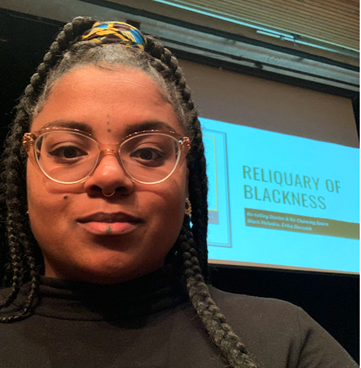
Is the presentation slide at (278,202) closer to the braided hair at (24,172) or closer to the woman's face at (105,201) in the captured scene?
the braided hair at (24,172)

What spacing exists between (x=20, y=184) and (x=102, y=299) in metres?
0.30

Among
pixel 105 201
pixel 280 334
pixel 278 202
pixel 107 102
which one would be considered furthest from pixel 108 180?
pixel 278 202

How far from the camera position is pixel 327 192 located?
5.69 feet

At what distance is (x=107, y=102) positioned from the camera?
25.0 inches

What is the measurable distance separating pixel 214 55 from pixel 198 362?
1731 millimetres

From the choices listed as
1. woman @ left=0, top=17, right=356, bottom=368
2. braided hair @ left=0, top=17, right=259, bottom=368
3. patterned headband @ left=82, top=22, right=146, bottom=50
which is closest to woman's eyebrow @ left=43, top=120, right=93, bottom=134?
woman @ left=0, top=17, right=356, bottom=368

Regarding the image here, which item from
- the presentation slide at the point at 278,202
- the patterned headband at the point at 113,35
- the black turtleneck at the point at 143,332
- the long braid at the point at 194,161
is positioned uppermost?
the patterned headband at the point at 113,35

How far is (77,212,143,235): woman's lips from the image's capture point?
570mm

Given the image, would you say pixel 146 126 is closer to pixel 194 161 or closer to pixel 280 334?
pixel 194 161

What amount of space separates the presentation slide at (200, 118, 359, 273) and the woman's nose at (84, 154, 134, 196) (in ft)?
2.99

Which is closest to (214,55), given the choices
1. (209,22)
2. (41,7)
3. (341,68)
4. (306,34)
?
(209,22)

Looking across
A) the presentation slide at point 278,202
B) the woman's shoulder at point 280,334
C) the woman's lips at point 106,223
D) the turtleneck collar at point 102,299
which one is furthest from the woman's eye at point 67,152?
the presentation slide at point 278,202

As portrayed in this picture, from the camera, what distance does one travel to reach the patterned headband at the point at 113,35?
31.4 inches

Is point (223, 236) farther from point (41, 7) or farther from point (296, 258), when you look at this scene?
point (41, 7)
